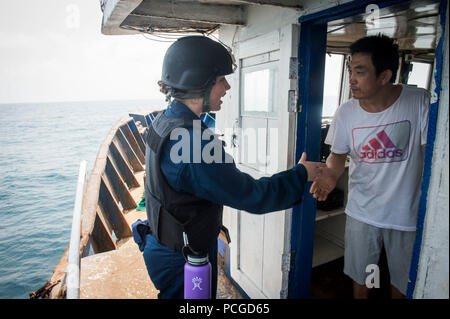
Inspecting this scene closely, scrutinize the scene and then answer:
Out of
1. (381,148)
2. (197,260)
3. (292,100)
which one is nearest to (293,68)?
(292,100)

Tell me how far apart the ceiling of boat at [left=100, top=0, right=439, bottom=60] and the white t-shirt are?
2.17ft

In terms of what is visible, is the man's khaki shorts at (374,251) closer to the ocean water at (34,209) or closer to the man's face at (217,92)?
the man's face at (217,92)

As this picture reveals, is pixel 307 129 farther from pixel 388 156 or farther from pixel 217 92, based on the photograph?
pixel 217 92

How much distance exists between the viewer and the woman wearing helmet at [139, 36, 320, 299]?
4.59 ft

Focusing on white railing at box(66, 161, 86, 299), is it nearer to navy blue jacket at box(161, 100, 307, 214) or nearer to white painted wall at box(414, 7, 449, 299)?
navy blue jacket at box(161, 100, 307, 214)

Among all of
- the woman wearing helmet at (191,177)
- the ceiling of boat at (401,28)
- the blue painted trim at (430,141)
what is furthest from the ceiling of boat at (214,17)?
the blue painted trim at (430,141)

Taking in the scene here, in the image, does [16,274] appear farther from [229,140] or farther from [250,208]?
[250,208]

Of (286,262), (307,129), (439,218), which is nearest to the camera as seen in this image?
(439,218)

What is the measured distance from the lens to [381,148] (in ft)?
6.44

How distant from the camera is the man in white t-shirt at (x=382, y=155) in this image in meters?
1.87

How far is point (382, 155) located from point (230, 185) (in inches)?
51.0

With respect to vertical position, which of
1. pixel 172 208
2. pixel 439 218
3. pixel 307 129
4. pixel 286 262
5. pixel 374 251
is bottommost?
pixel 286 262

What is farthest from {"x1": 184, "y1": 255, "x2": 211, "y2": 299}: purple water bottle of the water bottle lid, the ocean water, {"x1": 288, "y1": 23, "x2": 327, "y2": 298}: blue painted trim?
the ocean water

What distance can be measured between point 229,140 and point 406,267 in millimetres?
2006
